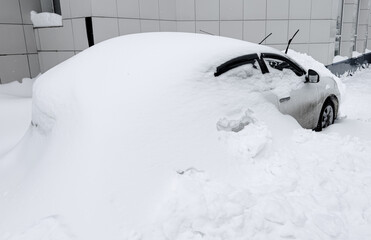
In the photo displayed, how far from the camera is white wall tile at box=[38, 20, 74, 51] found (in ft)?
25.3

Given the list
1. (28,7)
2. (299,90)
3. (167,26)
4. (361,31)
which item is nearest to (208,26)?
(167,26)

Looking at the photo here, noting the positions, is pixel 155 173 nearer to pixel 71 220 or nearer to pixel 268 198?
pixel 71 220

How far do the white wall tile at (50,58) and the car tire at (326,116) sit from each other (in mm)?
5932

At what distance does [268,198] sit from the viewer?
2.79 meters

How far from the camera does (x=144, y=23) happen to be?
8.25m

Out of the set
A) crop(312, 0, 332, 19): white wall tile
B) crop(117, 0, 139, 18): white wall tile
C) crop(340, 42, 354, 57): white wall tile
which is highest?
crop(117, 0, 139, 18): white wall tile

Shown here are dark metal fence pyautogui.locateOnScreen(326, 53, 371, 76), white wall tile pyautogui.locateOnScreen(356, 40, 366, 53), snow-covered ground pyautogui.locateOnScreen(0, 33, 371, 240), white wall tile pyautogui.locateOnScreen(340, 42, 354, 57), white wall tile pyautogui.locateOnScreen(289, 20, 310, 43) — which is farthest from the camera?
white wall tile pyautogui.locateOnScreen(356, 40, 366, 53)

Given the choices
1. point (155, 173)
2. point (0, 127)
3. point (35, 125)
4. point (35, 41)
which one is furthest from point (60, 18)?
point (155, 173)

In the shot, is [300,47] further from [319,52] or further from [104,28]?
[104,28]

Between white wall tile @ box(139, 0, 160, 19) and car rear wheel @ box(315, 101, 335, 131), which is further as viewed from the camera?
white wall tile @ box(139, 0, 160, 19)

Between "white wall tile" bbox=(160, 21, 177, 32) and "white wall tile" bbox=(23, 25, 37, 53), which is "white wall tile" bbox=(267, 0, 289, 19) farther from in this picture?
"white wall tile" bbox=(23, 25, 37, 53)

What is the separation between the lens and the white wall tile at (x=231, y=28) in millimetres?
9867

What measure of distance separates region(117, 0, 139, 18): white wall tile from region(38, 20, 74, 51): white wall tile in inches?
48.7

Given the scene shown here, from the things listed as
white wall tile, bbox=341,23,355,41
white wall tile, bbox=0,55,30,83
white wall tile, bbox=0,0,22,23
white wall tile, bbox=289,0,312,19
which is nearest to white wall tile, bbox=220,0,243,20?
white wall tile, bbox=289,0,312,19
